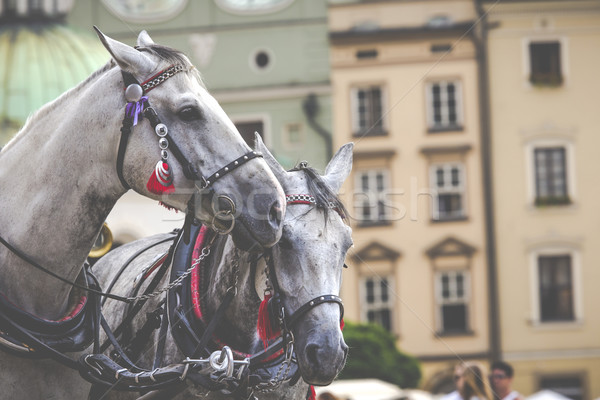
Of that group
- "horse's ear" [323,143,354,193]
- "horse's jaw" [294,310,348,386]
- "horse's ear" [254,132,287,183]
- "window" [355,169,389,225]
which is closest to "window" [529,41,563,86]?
"window" [355,169,389,225]

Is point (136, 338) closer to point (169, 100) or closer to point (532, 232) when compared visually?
point (169, 100)

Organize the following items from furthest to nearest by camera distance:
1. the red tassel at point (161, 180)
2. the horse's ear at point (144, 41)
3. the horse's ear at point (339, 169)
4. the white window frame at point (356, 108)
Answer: the white window frame at point (356, 108), the horse's ear at point (339, 169), the horse's ear at point (144, 41), the red tassel at point (161, 180)

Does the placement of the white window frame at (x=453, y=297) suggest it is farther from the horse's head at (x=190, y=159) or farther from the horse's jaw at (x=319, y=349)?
the horse's head at (x=190, y=159)

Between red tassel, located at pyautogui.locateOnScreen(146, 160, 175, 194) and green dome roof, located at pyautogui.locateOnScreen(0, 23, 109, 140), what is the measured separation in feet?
73.1

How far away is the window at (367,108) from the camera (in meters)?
30.8

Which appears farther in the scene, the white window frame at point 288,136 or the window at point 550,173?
the white window frame at point 288,136

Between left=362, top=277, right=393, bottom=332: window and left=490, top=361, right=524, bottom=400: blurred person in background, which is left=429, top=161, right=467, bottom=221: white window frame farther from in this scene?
left=490, top=361, right=524, bottom=400: blurred person in background

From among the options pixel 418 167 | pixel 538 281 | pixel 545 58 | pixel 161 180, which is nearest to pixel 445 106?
pixel 418 167

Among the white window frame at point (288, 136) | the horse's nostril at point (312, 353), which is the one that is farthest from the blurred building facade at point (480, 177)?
the horse's nostril at point (312, 353)

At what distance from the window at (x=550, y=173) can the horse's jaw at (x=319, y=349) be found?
87.9 feet

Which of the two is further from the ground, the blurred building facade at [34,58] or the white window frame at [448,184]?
the blurred building facade at [34,58]

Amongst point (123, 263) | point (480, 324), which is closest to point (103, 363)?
point (123, 263)

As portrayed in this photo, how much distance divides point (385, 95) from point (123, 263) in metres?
25.2

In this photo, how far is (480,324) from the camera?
3005cm
